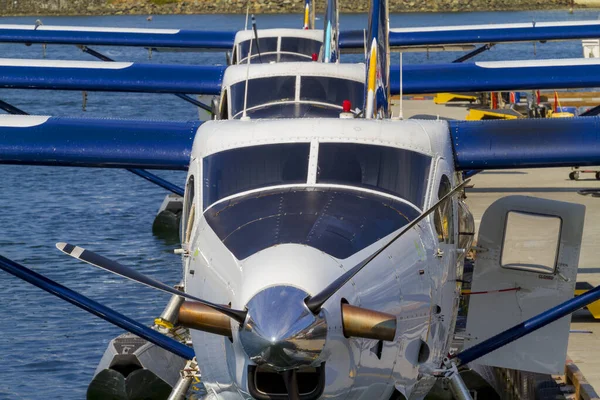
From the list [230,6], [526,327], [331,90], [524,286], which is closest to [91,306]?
[526,327]

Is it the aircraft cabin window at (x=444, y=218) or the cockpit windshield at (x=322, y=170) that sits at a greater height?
the cockpit windshield at (x=322, y=170)

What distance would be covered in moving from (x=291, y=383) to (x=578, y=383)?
577cm

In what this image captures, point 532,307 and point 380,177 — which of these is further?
point 532,307

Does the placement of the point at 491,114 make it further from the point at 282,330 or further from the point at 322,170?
the point at 282,330

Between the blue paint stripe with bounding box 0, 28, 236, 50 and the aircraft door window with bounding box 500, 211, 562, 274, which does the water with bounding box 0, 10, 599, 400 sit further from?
the aircraft door window with bounding box 500, 211, 562, 274

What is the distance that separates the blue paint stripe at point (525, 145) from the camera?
10.5 metres

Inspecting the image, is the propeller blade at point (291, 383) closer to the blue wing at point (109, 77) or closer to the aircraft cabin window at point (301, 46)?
the blue wing at point (109, 77)

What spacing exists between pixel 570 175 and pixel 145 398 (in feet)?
46.9

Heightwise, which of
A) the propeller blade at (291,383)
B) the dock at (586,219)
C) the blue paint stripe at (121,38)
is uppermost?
the propeller blade at (291,383)

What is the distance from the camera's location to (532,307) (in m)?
11.0

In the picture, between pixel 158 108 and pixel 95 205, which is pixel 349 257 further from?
pixel 158 108

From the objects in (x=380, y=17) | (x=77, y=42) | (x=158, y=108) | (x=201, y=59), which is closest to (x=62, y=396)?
(x=380, y=17)

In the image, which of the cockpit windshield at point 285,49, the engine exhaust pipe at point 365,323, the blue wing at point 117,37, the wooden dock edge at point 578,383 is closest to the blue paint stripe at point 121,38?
the blue wing at point 117,37

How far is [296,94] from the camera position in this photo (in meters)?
17.0
